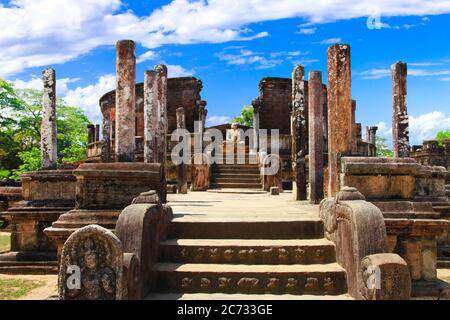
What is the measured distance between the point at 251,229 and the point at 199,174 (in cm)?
1094

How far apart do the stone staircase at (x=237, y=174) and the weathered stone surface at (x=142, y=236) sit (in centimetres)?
1211

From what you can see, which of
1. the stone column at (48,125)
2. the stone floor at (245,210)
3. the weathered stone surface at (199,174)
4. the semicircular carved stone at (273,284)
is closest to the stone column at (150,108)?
the stone column at (48,125)

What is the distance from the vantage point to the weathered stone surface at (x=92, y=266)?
13.8 ft

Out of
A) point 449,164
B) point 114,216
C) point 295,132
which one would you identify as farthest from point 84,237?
point 449,164

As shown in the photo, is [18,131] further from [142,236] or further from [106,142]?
[142,236]

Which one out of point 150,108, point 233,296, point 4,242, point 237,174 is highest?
point 150,108

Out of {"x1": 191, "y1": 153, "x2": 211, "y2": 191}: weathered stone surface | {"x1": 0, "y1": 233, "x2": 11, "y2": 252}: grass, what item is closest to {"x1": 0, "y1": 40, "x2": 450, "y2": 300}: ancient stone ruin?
{"x1": 0, "y1": 233, "x2": 11, "y2": 252}: grass

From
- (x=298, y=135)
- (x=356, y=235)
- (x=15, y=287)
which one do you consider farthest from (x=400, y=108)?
(x=15, y=287)

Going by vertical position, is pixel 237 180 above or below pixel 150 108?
below

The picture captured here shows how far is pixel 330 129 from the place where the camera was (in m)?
7.82

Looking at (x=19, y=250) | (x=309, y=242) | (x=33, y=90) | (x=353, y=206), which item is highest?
(x=33, y=90)

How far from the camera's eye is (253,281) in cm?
500

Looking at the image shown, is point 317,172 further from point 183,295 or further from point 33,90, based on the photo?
point 33,90
